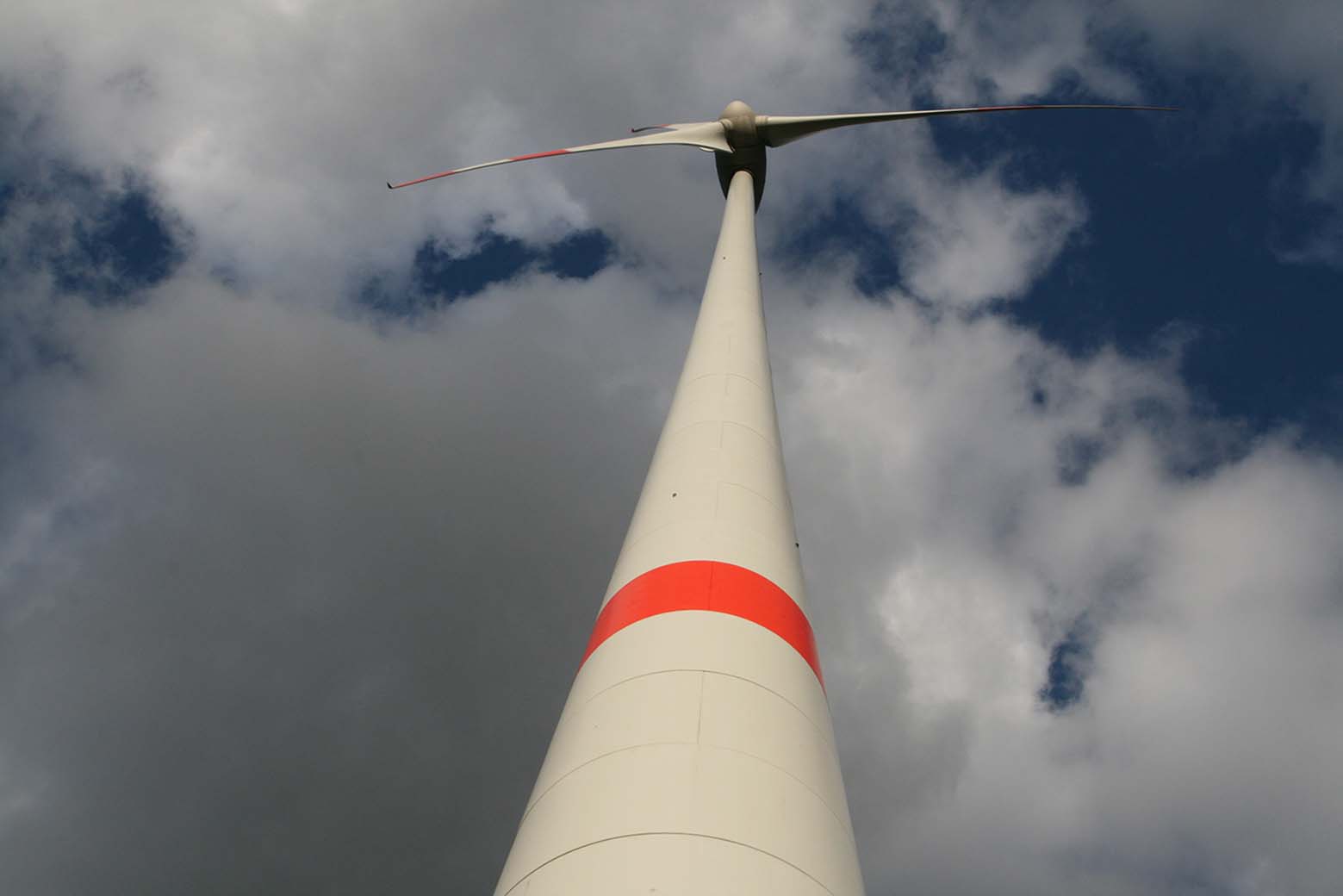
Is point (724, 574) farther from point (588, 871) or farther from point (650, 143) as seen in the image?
point (650, 143)

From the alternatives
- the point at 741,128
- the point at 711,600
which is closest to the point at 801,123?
the point at 741,128

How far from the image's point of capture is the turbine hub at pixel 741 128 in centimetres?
1941

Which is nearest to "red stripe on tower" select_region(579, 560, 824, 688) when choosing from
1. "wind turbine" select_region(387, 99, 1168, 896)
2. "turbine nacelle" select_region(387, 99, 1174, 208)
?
"wind turbine" select_region(387, 99, 1168, 896)

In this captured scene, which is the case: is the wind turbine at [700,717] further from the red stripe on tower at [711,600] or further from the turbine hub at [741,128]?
the turbine hub at [741,128]

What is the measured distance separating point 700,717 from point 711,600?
134 cm

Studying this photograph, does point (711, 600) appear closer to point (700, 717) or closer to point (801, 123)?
point (700, 717)

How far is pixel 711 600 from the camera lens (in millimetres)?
7148

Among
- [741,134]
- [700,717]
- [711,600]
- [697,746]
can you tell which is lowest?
[697,746]

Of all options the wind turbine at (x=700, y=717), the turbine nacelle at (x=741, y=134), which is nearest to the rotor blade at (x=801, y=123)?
the turbine nacelle at (x=741, y=134)

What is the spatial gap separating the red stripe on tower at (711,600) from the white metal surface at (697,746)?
2.5 inches

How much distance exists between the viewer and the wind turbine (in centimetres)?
504

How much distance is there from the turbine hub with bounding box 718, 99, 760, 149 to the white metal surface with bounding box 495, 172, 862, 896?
475 inches

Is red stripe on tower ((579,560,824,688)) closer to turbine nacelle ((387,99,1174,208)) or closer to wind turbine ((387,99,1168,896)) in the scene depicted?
wind turbine ((387,99,1168,896))

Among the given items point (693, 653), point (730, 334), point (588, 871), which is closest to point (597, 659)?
point (693, 653)
